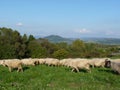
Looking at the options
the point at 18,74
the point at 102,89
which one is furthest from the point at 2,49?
the point at 102,89

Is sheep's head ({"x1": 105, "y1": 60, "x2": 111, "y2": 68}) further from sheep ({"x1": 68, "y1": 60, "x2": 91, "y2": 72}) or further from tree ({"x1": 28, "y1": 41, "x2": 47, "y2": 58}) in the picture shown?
tree ({"x1": 28, "y1": 41, "x2": 47, "y2": 58})

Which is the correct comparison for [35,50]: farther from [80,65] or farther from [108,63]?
[80,65]

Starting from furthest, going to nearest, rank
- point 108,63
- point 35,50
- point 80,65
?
point 35,50, point 108,63, point 80,65

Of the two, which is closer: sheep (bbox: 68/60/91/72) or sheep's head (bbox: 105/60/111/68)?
sheep (bbox: 68/60/91/72)

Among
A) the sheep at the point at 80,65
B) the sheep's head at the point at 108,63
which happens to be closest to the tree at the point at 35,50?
the sheep's head at the point at 108,63

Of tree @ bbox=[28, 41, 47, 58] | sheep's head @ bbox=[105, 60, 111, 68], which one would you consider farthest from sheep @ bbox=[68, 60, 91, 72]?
tree @ bbox=[28, 41, 47, 58]

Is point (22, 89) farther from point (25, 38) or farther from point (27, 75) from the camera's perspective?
point (25, 38)

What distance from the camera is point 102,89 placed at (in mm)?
17250

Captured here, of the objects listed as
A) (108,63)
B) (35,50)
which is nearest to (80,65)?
(108,63)

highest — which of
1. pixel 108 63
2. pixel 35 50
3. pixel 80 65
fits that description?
pixel 80 65

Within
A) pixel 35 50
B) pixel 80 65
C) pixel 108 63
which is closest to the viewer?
pixel 80 65

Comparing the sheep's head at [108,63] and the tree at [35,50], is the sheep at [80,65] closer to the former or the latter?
the sheep's head at [108,63]

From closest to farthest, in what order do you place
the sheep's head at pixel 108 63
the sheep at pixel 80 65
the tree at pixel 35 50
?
the sheep at pixel 80 65
the sheep's head at pixel 108 63
the tree at pixel 35 50

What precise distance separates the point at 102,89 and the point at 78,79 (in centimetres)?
459
